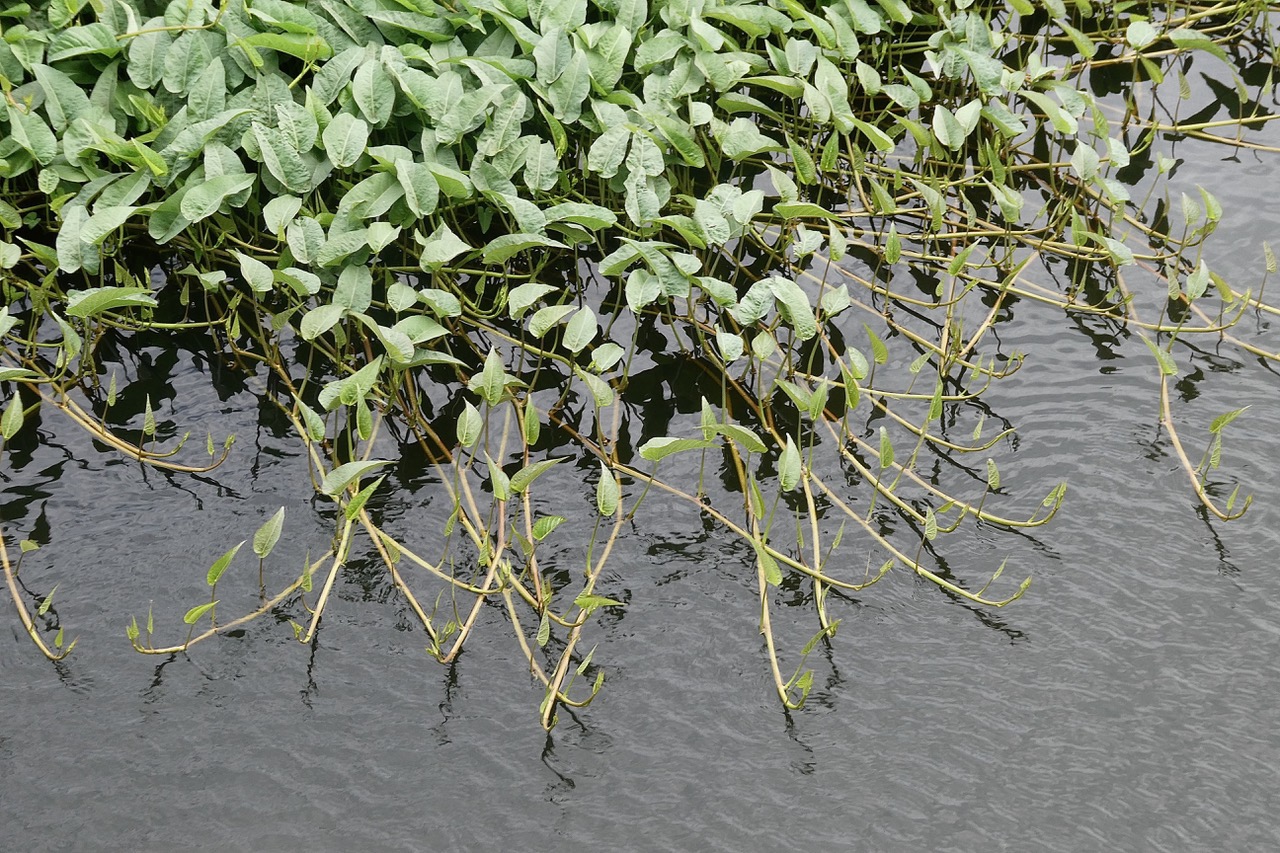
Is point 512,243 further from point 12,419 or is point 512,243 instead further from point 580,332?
point 12,419

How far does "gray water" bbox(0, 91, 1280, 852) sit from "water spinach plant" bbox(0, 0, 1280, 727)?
5 centimetres

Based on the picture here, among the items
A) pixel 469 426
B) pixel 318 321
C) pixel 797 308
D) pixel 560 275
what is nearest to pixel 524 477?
pixel 469 426

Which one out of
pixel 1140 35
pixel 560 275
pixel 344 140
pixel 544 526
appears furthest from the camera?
pixel 1140 35

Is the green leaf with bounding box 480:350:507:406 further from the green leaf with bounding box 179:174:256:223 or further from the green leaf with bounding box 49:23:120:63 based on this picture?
the green leaf with bounding box 49:23:120:63

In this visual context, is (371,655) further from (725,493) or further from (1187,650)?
(1187,650)

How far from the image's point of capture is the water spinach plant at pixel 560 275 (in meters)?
1.84

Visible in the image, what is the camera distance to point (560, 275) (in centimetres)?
235

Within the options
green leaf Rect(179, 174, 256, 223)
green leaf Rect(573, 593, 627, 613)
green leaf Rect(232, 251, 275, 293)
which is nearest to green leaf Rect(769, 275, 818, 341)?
green leaf Rect(573, 593, 627, 613)

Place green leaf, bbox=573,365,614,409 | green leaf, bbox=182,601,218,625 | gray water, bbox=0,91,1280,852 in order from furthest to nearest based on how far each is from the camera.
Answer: green leaf, bbox=573,365,614,409
green leaf, bbox=182,601,218,625
gray water, bbox=0,91,1280,852

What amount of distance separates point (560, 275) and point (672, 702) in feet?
3.22

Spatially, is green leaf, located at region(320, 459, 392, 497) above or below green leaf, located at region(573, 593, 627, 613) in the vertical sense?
above

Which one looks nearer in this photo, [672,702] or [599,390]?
[672,702]

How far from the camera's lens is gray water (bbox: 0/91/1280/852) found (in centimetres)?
152

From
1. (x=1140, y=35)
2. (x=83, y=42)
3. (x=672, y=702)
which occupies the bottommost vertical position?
(x=672, y=702)
